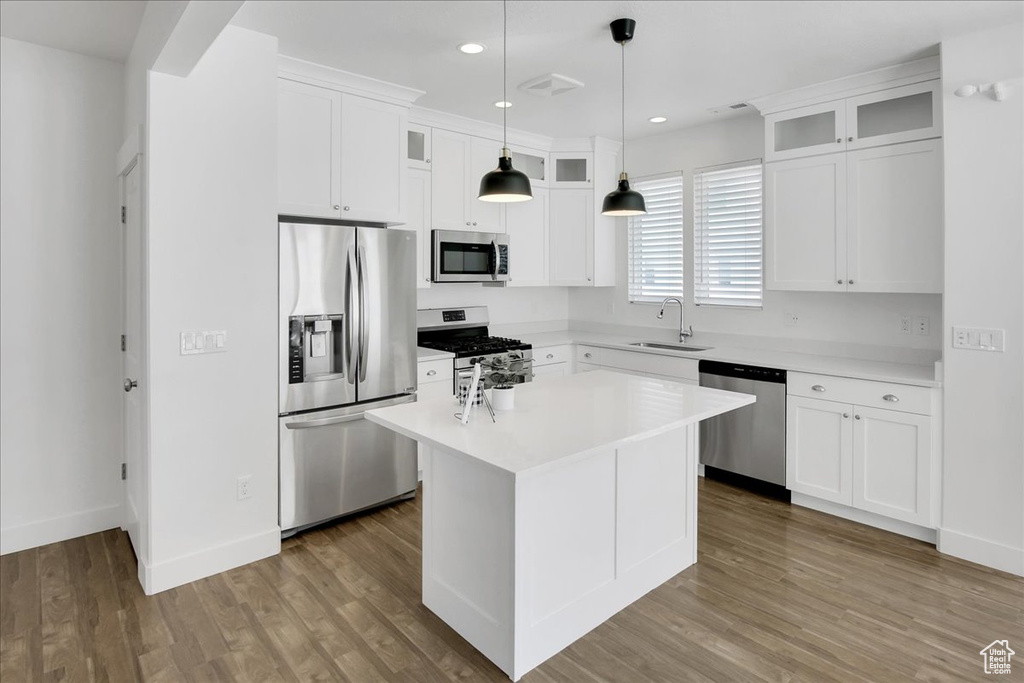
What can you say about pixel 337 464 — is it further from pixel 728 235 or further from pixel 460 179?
pixel 728 235

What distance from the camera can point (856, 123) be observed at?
141 inches

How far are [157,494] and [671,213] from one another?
13.6 ft

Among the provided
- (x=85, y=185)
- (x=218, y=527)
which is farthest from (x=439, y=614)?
(x=85, y=185)

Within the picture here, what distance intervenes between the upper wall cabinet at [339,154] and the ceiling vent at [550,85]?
84 cm

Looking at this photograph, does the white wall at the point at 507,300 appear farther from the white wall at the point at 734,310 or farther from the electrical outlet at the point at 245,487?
the electrical outlet at the point at 245,487

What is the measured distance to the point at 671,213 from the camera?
4.98 metres

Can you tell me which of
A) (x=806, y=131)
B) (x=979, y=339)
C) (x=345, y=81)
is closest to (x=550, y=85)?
(x=345, y=81)

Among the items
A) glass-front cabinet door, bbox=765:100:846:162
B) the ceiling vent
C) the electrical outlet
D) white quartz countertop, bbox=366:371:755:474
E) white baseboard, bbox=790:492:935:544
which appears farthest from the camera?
glass-front cabinet door, bbox=765:100:846:162

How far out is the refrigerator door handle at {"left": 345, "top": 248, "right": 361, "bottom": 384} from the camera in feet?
11.0

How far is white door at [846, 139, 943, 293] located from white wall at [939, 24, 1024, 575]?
280 millimetres

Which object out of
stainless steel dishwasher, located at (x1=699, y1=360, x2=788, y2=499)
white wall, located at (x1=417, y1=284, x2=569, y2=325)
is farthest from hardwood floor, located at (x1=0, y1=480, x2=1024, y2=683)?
white wall, located at (x1=417, y1=284, x2=569, y2=325)

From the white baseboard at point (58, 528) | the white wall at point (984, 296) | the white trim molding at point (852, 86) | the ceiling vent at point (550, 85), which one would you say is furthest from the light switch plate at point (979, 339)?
the white baseboard at point (58, 528)

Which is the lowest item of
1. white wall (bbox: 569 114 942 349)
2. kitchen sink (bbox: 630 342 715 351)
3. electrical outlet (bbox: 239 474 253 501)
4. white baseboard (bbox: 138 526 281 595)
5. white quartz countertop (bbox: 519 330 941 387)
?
white baseboard (bbox: 138 526 281 595)

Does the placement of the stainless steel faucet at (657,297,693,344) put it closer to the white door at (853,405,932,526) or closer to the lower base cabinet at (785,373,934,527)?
the lower base cabinet at (785,373,934,527)
